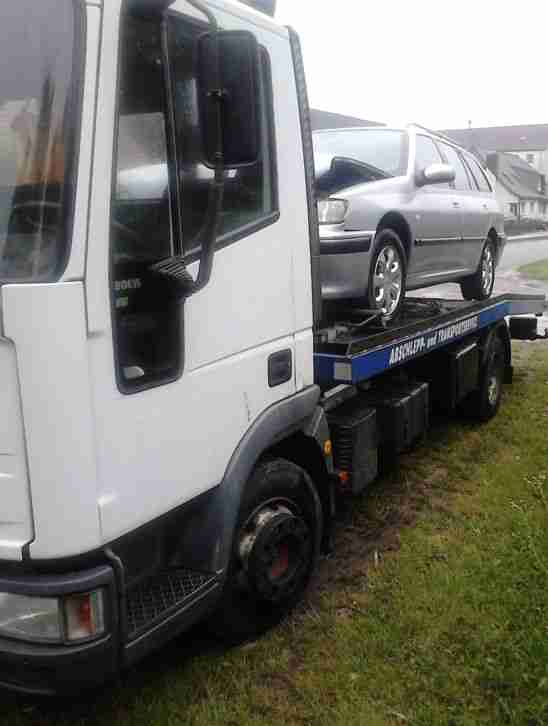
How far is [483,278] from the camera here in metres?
7.34

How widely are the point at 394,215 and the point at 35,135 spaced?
3.32 metres

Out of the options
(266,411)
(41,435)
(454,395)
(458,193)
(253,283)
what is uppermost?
(458,193)

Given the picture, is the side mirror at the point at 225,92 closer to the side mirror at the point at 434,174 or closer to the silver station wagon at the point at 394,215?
the silver station wagon at the point at 394,215

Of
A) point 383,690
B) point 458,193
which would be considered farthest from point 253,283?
point 458,193

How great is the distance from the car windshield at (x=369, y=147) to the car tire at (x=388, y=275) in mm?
586

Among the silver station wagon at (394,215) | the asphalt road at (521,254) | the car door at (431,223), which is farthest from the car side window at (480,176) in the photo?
the asphalt road at (521,254)

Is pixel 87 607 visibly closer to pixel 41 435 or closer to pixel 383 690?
pixel 41 435

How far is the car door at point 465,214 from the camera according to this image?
647 cm

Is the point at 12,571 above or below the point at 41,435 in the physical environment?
below

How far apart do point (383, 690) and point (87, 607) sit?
1410 mm

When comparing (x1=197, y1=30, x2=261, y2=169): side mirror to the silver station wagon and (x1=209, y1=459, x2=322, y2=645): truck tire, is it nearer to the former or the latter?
(x1=209, y1=459, x2=322, y2=645): truck tire

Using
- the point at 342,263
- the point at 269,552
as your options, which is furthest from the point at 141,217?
the point at 342,263

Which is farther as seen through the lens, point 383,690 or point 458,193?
point 458,193

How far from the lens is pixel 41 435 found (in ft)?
7.07
